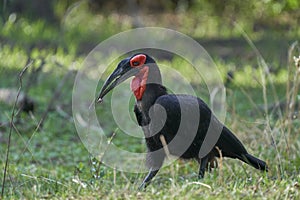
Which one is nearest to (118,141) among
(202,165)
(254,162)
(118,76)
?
(202,165)

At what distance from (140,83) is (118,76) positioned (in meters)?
0.17

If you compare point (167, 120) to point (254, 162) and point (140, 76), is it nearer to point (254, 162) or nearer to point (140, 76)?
point (140, 76)

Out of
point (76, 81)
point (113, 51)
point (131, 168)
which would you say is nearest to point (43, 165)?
point (131, 168)

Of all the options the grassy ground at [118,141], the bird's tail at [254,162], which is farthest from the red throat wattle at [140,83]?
the bird's tail at [254,162]

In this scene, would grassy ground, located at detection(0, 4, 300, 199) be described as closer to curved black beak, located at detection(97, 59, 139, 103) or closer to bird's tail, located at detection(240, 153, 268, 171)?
bird's tail, located at detection(240, 153, 268, 171)

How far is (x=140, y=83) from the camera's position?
4.61 meters

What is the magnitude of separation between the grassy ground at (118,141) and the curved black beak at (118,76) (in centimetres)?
44

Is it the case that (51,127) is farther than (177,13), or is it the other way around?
(177,13)

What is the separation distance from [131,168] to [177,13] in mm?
8783

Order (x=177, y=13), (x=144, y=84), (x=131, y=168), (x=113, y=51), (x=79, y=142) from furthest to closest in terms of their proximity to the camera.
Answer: (x=177, y=13)
(x=113, y=51)
(x=79, y=142)
(x=131, y=168)
(x=144, y=84)

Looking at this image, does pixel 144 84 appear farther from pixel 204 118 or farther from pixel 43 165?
pixel 43 165

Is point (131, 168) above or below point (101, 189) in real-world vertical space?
below

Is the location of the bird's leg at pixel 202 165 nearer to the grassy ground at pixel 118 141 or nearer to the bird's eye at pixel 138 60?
the grassy ground at pixel 118 141

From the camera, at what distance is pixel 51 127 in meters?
6.61
